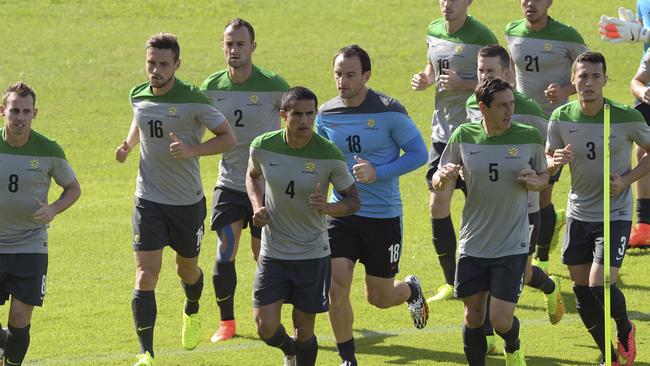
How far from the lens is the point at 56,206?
1184cm

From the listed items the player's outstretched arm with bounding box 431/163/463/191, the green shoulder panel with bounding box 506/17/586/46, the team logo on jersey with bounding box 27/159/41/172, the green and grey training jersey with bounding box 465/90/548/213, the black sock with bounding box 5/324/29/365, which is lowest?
the black sock with bounding box 5/324/29/365

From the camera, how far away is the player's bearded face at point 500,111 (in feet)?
37.8

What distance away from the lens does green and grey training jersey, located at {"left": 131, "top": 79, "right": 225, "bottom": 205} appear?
12961 mm

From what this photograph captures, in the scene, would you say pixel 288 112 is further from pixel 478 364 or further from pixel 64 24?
pixel 64 24

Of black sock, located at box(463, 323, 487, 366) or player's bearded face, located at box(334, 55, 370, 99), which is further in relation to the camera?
player's bearded face, located at box(334, 55, 370, 99)

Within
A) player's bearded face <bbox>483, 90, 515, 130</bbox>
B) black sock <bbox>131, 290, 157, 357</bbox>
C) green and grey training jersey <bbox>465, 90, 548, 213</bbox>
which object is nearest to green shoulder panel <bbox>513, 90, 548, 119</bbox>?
green and grey training jersey <bbox>465, 90, 548, 213</bbox>

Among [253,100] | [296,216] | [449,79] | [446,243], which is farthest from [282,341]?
[449,79]

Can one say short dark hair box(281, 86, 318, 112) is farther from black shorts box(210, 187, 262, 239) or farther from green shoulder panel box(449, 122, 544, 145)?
black shorts box(210, 187, 262, 239)

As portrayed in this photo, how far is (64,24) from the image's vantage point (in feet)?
104

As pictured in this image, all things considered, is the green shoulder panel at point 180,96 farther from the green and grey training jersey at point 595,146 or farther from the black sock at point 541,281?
the black sock at point 541,281

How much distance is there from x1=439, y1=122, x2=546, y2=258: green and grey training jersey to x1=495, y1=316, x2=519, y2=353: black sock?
0.58 metres

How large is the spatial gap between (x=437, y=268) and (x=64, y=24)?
16949 millimetres

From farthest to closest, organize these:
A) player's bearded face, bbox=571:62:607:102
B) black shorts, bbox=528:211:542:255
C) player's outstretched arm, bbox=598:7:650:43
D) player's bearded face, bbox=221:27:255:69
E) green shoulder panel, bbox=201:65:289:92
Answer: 1. player's outstretched arm, bbox=598:7:650:43
2. green shoulder panel, bbox=201:65:289:92
3. player's bearded face, bbox=221:27:255:69
4. black shorts, bbox=528:211:542:255
5. player's bearded face, bbox=571:62:607:102

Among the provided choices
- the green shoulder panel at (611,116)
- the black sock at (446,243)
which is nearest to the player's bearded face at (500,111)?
the green shoulder panel at (611,116)
